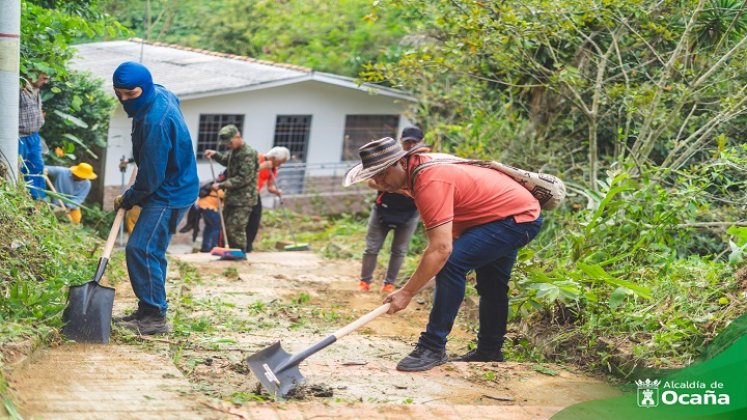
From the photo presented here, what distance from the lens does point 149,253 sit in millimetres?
6363

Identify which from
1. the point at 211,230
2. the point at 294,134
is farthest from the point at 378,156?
the point at 294,134

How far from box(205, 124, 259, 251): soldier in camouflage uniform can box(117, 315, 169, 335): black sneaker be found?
562 cm

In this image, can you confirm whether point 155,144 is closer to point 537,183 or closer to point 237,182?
point 537,183

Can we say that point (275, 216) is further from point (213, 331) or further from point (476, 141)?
point (213, 331)

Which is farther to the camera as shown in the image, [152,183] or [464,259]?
[152,183]

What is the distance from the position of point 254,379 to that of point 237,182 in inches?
273

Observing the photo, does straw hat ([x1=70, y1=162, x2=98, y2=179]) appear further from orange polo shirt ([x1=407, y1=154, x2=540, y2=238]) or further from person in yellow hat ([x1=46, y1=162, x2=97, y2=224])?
orange polo shirt ([x1=407, y1=154, x2=540, y2=238])

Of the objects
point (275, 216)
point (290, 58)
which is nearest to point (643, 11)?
point (275, 216)

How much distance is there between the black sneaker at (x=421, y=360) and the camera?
5863 mm

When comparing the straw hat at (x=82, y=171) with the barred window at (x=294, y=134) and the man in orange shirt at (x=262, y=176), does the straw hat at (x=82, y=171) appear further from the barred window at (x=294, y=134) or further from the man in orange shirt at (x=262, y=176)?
the barred window at (x=294, y=134)

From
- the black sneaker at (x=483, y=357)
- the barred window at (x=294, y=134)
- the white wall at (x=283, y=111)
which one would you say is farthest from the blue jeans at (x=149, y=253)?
the barred window at (x=294, y=134)

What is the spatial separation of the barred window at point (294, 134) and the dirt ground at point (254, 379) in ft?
41.0

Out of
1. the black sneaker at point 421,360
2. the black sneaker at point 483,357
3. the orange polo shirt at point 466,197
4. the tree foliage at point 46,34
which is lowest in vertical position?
the black sneaker at point 483,357

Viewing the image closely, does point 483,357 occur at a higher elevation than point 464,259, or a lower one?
lower
